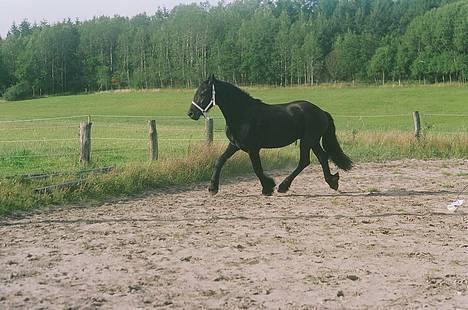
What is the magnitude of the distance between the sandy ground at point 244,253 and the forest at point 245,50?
6723 centimetres

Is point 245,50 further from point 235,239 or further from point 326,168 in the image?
point 235,239

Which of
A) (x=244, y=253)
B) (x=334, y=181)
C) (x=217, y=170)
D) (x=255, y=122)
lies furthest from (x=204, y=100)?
(x=244, y=253)

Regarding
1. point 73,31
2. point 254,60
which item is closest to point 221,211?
point 254,60

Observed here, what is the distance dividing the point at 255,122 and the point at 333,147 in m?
1.75

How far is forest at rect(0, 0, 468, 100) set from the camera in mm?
A: 81312

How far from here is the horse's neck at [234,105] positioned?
996 cm

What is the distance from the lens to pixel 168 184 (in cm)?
1142

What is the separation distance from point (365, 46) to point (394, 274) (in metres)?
84.6

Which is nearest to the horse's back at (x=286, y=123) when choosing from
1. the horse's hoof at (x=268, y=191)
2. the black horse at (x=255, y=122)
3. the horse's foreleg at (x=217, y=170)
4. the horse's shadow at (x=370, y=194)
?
the black horse at (x=255, y=122)

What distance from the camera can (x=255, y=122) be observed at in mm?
9930

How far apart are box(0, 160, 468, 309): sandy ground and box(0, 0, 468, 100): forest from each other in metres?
Result: 67.2

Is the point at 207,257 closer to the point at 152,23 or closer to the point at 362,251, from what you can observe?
the point at 362,251

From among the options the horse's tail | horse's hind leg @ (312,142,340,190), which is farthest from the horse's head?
the horse's tail

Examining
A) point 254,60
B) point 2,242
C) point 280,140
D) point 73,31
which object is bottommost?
point 2,242
